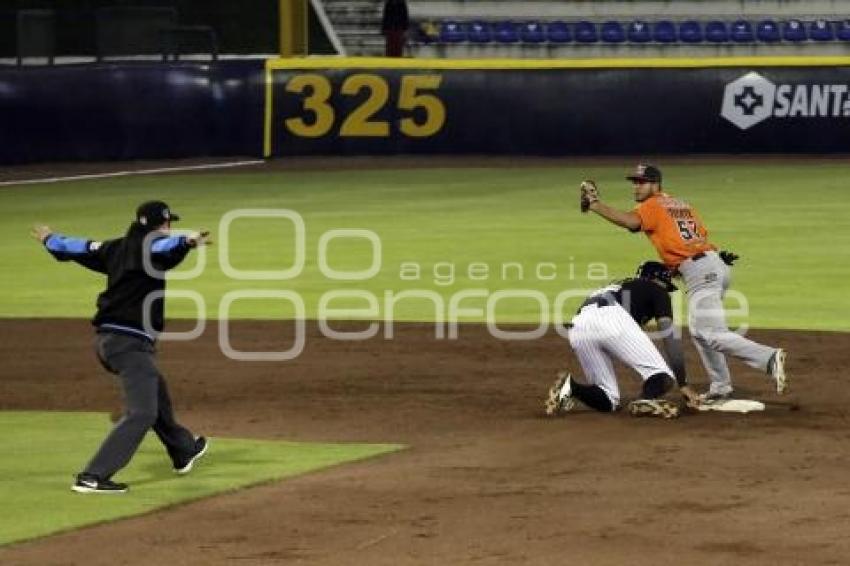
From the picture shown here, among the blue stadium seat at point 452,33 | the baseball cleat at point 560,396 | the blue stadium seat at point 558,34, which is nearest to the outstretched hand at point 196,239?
the baseball cleat at point 560,396

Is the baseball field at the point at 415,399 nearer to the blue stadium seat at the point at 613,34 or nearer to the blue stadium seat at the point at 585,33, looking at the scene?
the blue stadium seat at the point at 613,34

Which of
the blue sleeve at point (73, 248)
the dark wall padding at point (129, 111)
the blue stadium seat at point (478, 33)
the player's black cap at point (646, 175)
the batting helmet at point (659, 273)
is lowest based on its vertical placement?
the dark wall padding at point (129, 111)

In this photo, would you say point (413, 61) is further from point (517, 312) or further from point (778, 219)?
point (517, 312)

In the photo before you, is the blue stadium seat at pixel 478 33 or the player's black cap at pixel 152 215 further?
the blue stadium seat at pixel 478 33

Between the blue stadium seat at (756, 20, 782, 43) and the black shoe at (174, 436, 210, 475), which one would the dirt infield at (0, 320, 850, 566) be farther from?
the blue stadium seat at (756, 20, 782, 43)

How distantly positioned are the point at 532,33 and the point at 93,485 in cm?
3612

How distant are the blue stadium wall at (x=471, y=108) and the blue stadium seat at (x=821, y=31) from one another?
9.71 meters

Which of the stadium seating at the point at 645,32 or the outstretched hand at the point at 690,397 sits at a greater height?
the stadium seating at the point at 645,32

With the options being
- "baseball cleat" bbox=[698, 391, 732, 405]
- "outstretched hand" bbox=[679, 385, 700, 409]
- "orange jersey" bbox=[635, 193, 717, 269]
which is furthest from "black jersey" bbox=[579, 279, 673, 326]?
"baseball cleat" bbox=[698, 391, 732, 405]

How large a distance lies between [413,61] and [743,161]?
640 cm

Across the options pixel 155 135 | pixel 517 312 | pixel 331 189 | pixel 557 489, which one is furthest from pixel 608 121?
pixel 557 489

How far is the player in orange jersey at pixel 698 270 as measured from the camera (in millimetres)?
15484

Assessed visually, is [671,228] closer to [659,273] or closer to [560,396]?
[659,273]

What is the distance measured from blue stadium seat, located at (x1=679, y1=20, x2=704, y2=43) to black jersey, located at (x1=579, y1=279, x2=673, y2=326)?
107 ft
